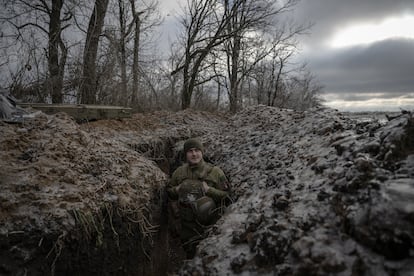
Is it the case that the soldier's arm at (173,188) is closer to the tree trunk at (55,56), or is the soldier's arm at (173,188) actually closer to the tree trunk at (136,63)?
the tree trunk at (55,56)

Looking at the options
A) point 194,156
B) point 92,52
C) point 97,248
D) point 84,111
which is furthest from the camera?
point 92,52

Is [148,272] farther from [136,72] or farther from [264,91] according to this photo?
[264,91]

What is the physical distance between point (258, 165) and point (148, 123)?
352cm

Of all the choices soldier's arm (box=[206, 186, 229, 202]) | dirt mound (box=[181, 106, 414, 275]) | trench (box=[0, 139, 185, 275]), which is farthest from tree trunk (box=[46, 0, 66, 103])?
dirt mound (box=[181, 106, 414, 275])

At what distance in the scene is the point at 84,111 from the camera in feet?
19.2

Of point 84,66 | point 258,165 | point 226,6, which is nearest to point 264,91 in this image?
point 226,6

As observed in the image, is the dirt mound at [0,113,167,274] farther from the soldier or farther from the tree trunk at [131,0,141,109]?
the tree trunk at [131,0,141,109]

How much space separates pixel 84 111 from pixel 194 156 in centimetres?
279

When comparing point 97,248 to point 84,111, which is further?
point 84,111

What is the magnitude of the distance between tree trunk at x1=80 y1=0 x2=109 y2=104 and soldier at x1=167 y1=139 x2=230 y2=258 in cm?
592

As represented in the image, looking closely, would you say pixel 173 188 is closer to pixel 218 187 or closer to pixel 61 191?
pixel 218 187

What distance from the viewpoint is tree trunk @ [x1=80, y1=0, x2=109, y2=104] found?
909cm

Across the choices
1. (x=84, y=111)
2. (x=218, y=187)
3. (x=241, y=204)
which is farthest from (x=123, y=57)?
(x=241, y=204)

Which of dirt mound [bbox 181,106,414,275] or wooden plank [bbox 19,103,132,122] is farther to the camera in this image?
wooden plank [bbox 19,103,132,122]
